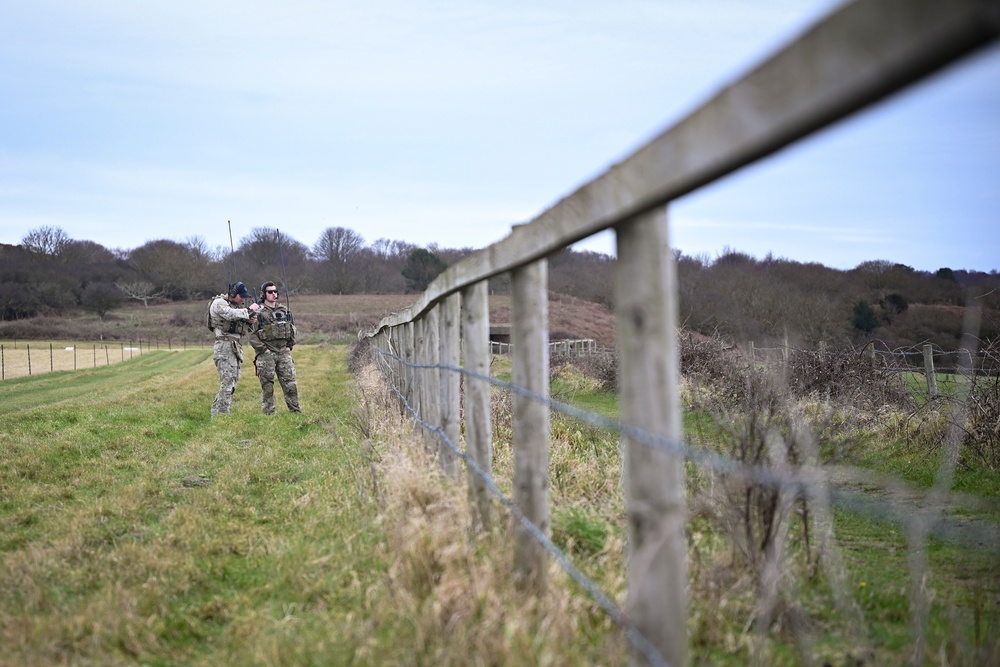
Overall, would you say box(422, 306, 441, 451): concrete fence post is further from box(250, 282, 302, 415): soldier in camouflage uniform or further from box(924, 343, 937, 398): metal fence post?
box(924, 343, 937, 398): metal fence post

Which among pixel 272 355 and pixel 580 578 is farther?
pixel 272 355

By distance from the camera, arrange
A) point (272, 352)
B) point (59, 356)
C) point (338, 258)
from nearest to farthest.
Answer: point (272, 352)
point (59, 356)
point (338, 258)

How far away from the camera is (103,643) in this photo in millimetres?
3424

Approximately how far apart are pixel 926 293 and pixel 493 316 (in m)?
27.0

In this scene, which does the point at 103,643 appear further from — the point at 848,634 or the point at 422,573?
the point at 848,634

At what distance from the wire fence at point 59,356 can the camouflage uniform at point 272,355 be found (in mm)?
19038

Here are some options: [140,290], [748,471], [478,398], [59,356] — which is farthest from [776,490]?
[140,290]

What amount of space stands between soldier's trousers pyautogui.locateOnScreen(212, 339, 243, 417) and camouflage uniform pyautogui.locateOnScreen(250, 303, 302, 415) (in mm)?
316

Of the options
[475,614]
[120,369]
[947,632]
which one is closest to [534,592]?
[475,614]

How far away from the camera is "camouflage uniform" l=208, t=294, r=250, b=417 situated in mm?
12564

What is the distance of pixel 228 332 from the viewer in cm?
1280

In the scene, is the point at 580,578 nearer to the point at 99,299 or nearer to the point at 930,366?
the point at 930,366

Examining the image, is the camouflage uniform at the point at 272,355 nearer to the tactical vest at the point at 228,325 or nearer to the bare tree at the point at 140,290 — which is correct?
the tactical vest at the point at 228,325

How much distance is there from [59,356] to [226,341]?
33.6 m
